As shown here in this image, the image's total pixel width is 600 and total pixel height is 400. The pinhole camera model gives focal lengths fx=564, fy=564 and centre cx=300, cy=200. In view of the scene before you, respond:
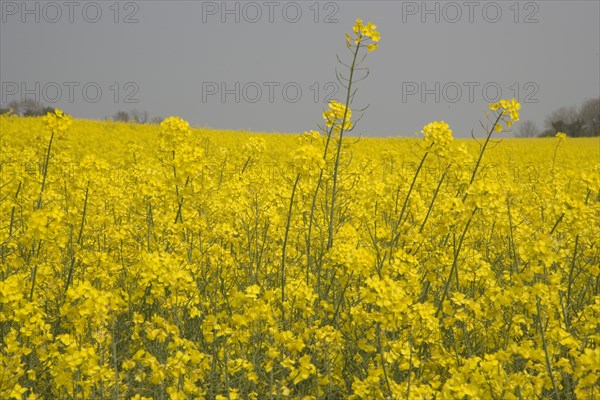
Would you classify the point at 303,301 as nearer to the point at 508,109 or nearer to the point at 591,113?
the point at 508,109

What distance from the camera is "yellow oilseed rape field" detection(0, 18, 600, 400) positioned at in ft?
9.05

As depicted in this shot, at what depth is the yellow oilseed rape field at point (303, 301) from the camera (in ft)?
9.05

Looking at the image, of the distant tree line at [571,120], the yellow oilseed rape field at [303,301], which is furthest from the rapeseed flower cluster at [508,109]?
the distant tree line at [571,120]

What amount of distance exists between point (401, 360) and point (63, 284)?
7.98 ft

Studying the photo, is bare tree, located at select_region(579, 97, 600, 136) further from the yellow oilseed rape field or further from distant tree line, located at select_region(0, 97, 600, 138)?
the yellow oilseed rape field

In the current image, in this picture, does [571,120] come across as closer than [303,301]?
No

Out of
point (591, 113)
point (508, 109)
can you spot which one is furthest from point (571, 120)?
point (508, 109)

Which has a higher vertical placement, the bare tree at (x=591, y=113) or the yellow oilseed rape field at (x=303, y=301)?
the bare tree at (x=591, y=113)

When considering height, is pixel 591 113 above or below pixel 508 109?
above

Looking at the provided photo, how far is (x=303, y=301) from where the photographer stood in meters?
3.26

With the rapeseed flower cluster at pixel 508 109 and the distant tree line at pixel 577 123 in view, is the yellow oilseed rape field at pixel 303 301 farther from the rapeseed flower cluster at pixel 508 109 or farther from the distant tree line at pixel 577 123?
the distant tree line at pixel 577 123

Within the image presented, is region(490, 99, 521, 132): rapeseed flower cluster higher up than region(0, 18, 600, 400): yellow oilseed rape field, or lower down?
higher up

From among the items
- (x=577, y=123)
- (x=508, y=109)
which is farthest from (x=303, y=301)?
(x=577, y=123)

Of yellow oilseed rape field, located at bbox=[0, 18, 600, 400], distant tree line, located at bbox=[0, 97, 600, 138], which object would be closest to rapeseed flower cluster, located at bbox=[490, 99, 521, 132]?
yellow oilseed rape field, located at bbox=[0, 18, 600, 400]
